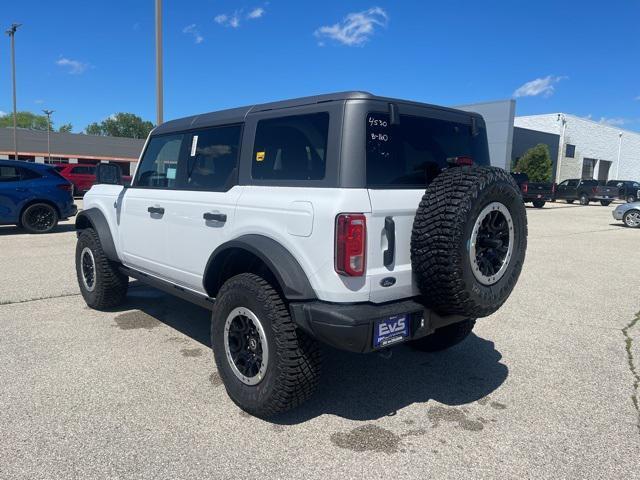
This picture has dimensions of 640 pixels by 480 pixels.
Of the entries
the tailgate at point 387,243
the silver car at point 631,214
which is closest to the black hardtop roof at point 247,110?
the tailgate at point 387,243

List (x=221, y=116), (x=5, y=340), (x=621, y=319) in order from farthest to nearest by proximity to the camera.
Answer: (x=621, y=319) < (x=5, y=340) < (x=221, y=116)

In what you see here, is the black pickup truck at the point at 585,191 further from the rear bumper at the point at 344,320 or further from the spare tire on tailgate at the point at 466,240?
the rear bumper at the point at 344,320

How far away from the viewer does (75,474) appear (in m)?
2.53

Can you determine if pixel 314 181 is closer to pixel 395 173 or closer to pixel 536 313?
pixel 395 173

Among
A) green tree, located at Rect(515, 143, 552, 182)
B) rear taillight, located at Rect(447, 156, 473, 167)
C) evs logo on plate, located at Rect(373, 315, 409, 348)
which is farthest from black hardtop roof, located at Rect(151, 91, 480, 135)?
green tree, located at Rect(515, 143, 552, 182)

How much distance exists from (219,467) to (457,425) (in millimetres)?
1535

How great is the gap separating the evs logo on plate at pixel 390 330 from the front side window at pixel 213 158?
156cm

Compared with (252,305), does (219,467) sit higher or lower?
lower

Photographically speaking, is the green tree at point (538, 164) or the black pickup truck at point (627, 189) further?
the green tree at point (538, 164)

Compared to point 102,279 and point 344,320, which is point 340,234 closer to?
point 344,320

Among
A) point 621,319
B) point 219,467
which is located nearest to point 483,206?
point 219,467

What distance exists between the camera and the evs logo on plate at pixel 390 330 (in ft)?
9.19

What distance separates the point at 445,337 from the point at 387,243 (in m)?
1.68

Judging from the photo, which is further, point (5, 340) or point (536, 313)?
point (536, 313)
